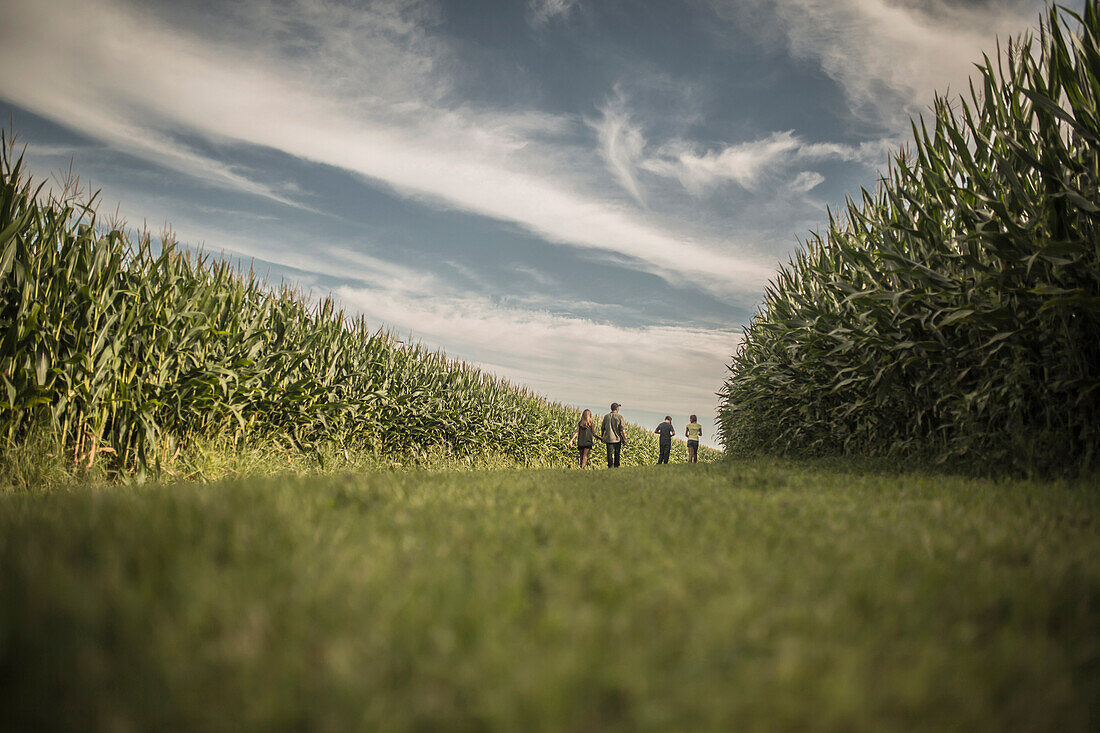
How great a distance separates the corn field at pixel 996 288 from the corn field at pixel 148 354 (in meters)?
9.26

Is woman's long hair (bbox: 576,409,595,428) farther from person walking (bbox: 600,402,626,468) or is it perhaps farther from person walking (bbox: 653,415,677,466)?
person walking (bbox: 653,415,677,466)

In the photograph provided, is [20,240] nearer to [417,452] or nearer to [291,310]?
[291,310]

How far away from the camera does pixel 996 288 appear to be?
633cm

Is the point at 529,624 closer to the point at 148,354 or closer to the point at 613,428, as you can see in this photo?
the point at 148,354

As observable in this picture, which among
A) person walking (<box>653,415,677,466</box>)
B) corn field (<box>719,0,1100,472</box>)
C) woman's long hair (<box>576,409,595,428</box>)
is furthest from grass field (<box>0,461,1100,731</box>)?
person walking (<box>653,415,677,466</box>)

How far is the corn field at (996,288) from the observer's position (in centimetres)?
552

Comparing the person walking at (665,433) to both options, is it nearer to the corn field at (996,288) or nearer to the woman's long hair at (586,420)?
the woman's long hair at (586,420)

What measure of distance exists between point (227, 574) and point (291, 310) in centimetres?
937

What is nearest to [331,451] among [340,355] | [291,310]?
[340,355]

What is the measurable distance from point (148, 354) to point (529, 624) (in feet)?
23.9

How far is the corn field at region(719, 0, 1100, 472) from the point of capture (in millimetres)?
5523

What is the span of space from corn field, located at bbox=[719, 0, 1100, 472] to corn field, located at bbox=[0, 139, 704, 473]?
9.26 meters

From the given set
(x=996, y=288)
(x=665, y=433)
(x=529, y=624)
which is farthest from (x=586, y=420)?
(x=529, y=624)

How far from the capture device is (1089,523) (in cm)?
355
